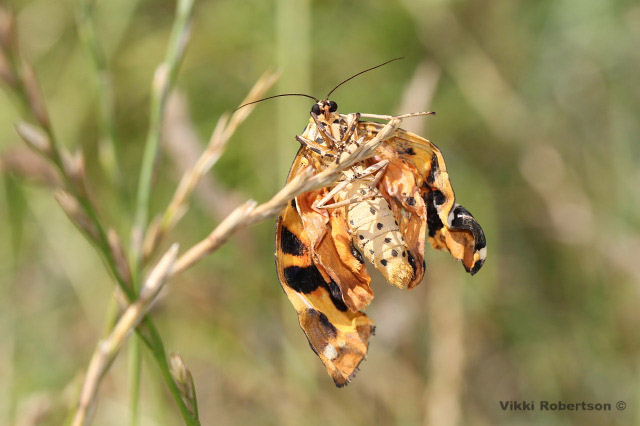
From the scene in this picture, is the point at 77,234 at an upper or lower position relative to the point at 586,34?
lower

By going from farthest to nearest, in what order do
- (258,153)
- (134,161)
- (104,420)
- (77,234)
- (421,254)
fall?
(134,161)
(258,153)
(77,234)
(104,420)
(421,254)

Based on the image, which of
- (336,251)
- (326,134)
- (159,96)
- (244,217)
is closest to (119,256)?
(244,217)

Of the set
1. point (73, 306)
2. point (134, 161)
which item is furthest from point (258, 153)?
point (73, 306)

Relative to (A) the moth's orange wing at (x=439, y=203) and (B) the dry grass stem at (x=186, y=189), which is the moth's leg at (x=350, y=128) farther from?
(B) the dry grass stem at (x=186, y=189)

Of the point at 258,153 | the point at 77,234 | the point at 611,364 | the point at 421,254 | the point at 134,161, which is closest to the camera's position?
the point at 421,254

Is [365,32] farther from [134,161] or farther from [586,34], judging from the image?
[134,161]

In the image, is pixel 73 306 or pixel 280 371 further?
pixel 73 306

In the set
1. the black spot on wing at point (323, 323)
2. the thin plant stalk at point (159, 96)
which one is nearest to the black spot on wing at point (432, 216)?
the black spot on wing at point (323, 323)

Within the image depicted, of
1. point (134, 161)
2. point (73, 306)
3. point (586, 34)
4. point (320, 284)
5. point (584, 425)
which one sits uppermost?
point (320, 284)
